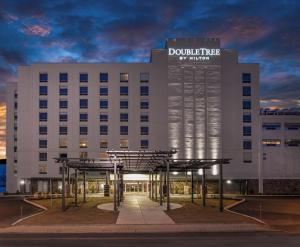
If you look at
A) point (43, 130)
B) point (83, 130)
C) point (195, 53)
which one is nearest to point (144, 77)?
point (195, 53)

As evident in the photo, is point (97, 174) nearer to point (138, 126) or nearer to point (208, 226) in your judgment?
point (138, 126)

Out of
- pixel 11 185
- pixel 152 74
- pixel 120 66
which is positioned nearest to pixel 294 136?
pixel 152 74

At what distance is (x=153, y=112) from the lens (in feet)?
281

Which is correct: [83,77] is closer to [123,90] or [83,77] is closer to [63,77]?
[63,77]

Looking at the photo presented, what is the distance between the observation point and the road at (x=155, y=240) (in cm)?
2223

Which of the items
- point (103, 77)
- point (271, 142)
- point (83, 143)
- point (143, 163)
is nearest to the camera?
point (143, 163)

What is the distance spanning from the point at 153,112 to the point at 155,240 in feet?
206

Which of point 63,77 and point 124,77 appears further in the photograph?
point 124,77

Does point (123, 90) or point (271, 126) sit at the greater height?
point (123, 90)

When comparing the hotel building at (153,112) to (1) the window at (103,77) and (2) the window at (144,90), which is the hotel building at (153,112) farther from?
(2) the window at (144,90)

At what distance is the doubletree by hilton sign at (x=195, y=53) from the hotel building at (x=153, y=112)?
0.60 feet

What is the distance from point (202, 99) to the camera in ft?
277

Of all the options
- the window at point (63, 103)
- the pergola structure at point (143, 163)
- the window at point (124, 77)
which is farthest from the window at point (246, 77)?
the pergola structure at point (143, 163)

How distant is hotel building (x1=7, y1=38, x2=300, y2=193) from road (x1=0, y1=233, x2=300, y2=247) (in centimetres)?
5899
